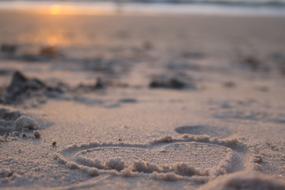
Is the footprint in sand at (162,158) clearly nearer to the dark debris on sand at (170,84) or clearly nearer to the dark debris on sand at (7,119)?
the dark debris on sand at (7,119)

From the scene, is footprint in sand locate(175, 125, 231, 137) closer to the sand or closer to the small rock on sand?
the sand

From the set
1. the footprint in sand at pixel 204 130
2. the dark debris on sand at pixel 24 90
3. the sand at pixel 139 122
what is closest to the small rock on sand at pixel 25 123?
the sand at pixel 139 122

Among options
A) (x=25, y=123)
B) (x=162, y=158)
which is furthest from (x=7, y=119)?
(x=162, y=158)

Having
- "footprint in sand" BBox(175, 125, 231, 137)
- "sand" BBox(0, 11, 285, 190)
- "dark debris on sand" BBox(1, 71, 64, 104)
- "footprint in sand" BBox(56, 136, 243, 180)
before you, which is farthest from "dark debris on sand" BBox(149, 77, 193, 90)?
"footprint in sand" BBox(56, 136, 243, 180)

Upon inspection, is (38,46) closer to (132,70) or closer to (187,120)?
(132,70)

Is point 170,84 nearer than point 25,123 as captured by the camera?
No

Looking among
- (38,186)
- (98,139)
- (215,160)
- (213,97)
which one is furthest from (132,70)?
(38,186)

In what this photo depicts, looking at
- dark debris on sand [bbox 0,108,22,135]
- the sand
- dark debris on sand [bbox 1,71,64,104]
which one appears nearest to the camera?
the sand

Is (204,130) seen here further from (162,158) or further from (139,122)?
(162,158)
